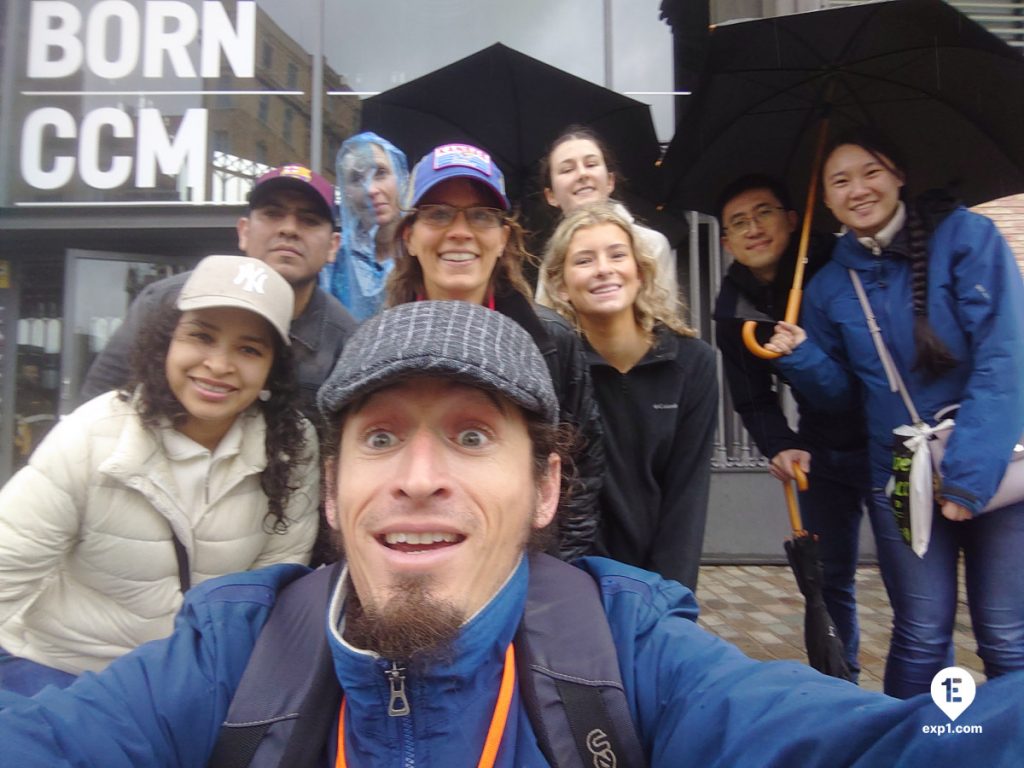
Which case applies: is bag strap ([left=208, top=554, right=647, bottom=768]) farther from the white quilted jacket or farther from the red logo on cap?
the red logo on cap

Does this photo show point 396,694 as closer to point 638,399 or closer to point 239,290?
point 239,290

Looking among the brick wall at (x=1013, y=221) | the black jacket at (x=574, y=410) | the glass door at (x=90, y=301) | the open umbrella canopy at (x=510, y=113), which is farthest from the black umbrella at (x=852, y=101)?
the glass door at (x=90, y=301)

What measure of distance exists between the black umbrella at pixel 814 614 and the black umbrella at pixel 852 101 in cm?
68

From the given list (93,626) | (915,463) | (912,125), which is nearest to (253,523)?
(93,626)

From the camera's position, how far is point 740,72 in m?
2.99

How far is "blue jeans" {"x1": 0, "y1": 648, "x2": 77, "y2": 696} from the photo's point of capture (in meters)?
1.92

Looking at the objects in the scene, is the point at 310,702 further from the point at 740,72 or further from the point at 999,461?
the point at 740,72

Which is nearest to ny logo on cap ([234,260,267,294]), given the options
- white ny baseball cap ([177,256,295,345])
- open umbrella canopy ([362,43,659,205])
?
white ny baseball cap ([177,256,295,345])

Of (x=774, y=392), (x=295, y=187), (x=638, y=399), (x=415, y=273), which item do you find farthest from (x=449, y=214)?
(x=774, y=392)

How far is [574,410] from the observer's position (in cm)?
229

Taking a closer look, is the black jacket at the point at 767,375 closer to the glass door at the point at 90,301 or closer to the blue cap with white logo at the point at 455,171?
the blue cap with white logo at the point at 455,171

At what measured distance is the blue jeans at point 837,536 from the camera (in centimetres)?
299

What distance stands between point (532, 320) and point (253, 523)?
0.99 metres

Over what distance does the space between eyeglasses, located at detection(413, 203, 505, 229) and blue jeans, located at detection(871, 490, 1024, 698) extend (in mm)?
1662
